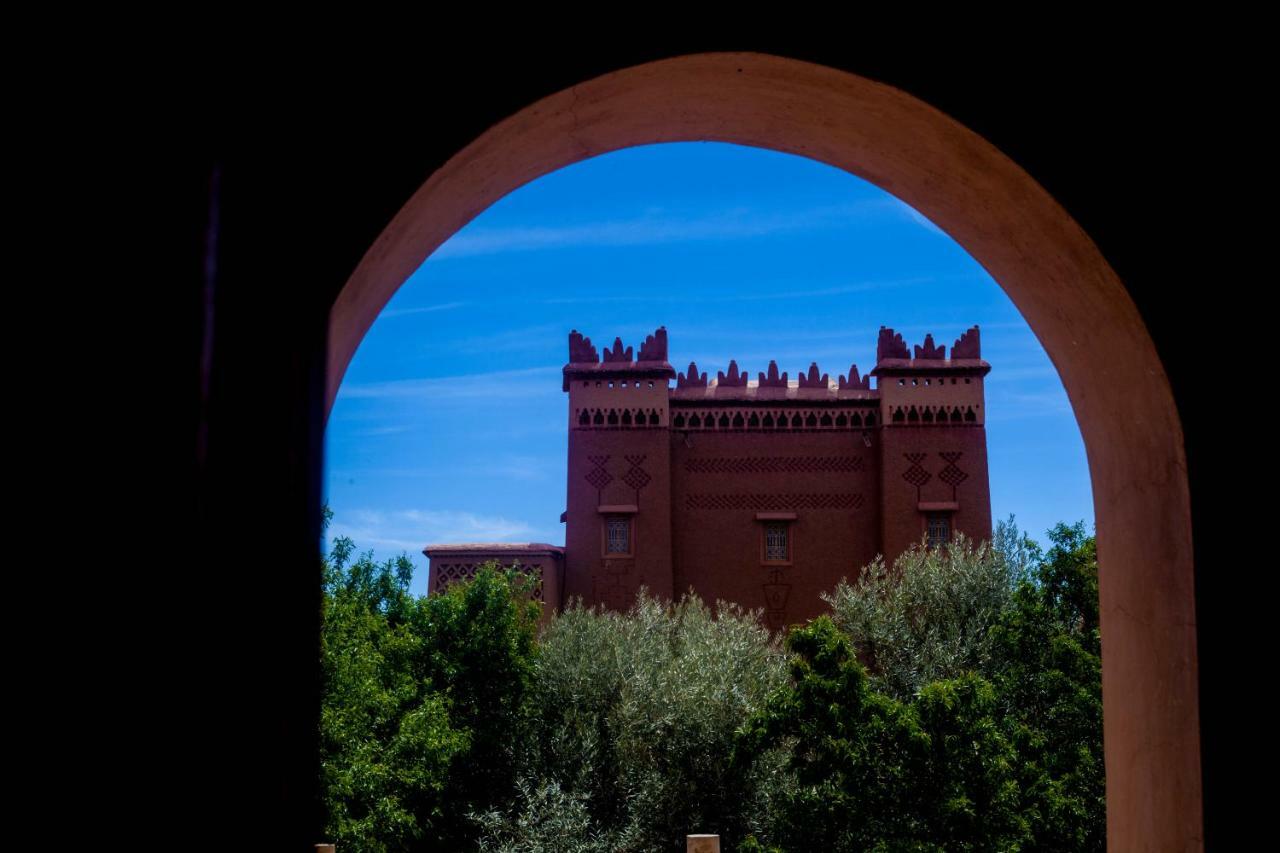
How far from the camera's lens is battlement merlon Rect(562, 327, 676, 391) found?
73.3 ft

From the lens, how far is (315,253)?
1.76 m

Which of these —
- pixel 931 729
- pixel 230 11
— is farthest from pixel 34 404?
pixel 931 729

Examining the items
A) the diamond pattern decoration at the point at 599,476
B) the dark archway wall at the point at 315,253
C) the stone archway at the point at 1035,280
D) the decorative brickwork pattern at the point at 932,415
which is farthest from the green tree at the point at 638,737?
the dark archway wall at the point at 315,253

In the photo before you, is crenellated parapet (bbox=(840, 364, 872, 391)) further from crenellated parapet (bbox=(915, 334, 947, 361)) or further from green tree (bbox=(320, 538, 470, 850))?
green tree (bbox=(320, 538, 470, 850))

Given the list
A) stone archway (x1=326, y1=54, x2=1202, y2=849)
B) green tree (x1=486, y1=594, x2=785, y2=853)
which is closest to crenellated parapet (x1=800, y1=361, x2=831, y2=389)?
green tree (x1=486, y1=594, x2=785, y2=853)

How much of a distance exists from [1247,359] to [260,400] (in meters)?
1.58

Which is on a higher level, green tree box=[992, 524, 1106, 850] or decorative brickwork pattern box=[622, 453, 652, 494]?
decorative brickwork pattern box=[622, 453, 652, 494]

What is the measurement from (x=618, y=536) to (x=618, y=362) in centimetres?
348

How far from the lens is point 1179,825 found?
1.82 metres

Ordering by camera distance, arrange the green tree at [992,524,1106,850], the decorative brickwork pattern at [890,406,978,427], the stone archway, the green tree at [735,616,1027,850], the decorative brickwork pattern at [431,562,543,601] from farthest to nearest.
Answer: the decorative brickwork pattern at [890,406,978,427]
the decorative brickwork pattern at [431,562,543,601]
the green tree at [992,524,1106,850]
the green tree at [735,616,1027,850]
the stone archway

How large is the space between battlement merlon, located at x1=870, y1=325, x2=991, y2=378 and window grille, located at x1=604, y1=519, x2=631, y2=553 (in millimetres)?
5923

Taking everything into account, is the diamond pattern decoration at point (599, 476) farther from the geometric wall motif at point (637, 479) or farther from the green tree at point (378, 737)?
the green tree at point (378, 737)

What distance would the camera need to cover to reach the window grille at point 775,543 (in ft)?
72.7

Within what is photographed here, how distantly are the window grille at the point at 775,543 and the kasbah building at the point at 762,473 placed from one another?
28 mm
